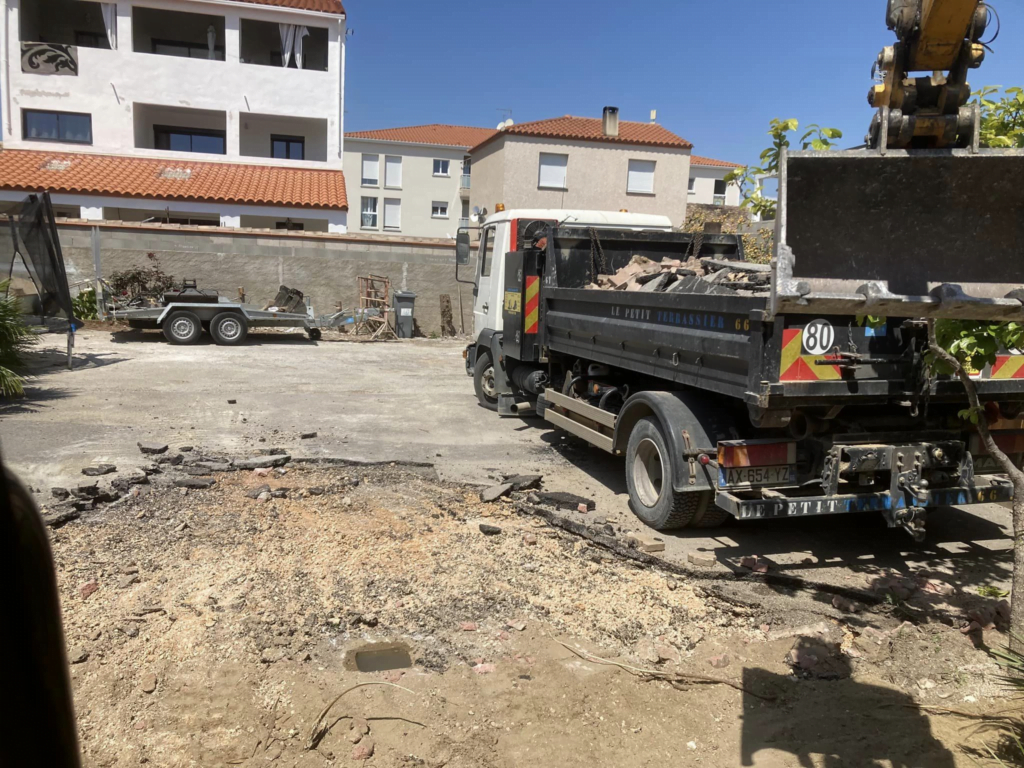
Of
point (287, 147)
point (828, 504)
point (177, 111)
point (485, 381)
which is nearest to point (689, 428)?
point (828, 504)

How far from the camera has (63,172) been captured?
22.1 metres

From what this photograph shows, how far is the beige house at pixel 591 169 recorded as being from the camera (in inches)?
1282

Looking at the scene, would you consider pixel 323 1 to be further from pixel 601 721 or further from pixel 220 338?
pixel 601 721

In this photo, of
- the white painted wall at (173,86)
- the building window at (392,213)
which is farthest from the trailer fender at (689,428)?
the building window at (392,213)

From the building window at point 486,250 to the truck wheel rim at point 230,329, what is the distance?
839 centimetres

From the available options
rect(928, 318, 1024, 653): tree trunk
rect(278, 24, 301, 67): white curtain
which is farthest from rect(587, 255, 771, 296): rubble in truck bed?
rect(278, 24, 301, 67): white curtain

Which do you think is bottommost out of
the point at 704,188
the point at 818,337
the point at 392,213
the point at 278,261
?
the point at 818,337

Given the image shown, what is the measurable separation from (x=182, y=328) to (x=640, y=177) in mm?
22252

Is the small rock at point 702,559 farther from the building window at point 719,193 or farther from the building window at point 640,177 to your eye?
the building window at point 719,193

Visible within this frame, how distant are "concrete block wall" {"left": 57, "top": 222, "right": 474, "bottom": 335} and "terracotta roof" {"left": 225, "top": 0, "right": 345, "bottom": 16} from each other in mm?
9750

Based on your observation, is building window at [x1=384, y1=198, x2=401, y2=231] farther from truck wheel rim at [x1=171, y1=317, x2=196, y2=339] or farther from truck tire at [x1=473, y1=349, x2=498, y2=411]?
truck tire at [x1=473, y1=349, x2=498, y2=411]

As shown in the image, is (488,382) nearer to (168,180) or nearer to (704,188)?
(168,180)

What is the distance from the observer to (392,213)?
4647 cm

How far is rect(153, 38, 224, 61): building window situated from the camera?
26133 millimetres
